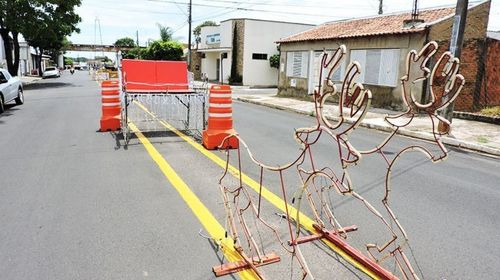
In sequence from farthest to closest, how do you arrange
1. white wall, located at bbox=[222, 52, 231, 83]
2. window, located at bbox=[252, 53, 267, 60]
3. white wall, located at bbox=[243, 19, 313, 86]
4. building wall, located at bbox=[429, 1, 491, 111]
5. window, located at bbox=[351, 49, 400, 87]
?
white wall, located at bbox=[222, 52, 231, 83], window, located at bbox=[252, 53, 267, 60], white wall, located at bbox=[243, 19, 313, 86], window, located at bbox=[351, 49, 400, 87], building wall, located at bbox=[429, 1, 491, 111]

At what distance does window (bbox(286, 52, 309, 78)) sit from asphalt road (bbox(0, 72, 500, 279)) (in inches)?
579

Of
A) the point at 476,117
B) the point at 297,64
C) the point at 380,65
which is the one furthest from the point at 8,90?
the point at 476,117

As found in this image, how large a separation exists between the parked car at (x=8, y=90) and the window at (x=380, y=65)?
1381cm

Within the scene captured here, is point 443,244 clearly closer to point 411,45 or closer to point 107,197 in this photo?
point 107,197

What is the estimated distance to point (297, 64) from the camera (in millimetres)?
24234

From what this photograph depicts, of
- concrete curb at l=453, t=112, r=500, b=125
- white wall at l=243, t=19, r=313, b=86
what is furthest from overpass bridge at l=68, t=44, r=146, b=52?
concrete curb at l=453, t=112, r=500, b=125

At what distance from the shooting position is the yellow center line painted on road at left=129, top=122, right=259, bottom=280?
3939 mm

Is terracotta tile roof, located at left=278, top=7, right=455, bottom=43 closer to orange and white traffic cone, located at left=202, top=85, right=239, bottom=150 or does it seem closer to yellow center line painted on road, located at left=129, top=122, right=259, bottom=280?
orange and white traffic cone, located at left=202, top=85, right=239, bottom=150

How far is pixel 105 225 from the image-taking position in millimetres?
4594

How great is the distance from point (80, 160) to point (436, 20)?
14128mm

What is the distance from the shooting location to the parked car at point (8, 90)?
14836mm

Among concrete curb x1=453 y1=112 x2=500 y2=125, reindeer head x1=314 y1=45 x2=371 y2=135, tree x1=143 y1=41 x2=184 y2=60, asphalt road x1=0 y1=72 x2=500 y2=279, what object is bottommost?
asphalt road x1=0 y1=72 x2=500 y2=279

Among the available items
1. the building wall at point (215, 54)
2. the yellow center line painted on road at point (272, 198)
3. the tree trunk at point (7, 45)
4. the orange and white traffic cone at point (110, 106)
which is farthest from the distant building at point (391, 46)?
the tree trunk at point (7, 45)

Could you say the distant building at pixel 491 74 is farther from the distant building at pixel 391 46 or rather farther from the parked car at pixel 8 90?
the parked car at pixel 8 90
